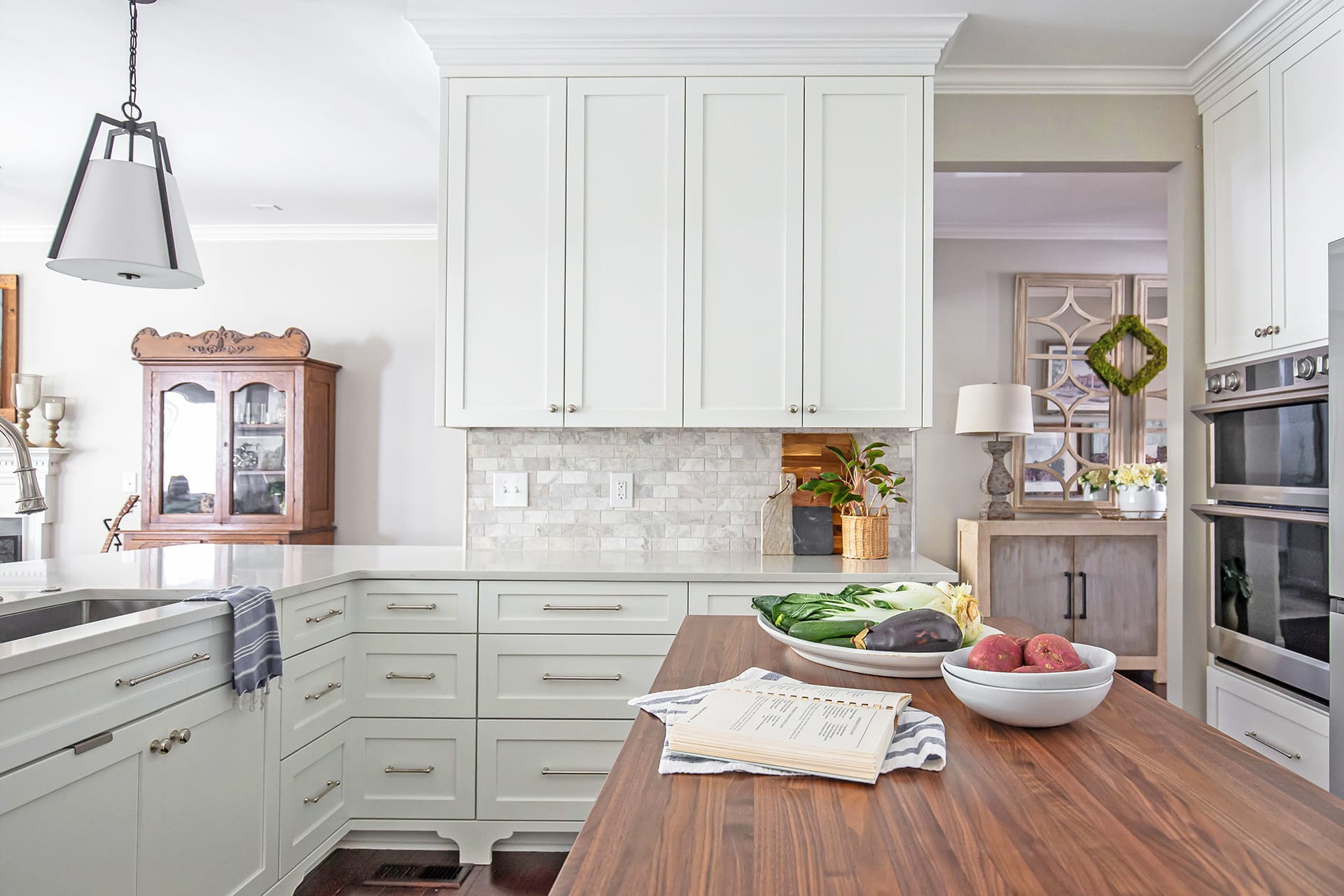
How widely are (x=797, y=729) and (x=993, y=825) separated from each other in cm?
23

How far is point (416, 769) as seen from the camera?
2488 mm

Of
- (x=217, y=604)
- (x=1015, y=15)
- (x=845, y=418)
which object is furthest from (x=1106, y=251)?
(x=217, y=604)

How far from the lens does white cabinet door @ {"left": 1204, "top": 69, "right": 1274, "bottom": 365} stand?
2537mm

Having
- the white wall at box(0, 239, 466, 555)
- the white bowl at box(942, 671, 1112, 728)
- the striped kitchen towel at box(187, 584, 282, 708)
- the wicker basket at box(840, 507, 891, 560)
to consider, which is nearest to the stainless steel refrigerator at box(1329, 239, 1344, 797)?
the wicker basket at box(840, 507, 891, 560)

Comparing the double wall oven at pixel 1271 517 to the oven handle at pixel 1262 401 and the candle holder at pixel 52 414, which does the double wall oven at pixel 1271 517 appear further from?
the candle holder at pixel 52 414

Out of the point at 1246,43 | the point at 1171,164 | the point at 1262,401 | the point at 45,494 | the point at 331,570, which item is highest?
the point at 1246,43

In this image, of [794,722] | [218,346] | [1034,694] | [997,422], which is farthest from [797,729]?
[218,346]

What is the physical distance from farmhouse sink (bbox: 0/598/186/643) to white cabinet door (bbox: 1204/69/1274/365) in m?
3.23

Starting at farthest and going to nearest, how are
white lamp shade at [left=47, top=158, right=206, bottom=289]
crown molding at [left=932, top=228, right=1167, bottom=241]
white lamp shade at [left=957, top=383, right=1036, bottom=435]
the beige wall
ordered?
1. crown molding at [left=932, top=228, right=1167, bottom=241]
2. white lamp shade at [left=957, top=383, right=1036, bottom=435]
3. the beige wall
4. white lamp shade at [left=47, top=158, right=206, bottom=289]

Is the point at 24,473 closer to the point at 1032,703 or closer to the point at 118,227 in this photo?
the point at 118,227

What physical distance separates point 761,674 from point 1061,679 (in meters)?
0.40

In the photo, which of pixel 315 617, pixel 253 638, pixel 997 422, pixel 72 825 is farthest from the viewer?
pixel 997 422

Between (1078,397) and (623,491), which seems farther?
(1078,397)

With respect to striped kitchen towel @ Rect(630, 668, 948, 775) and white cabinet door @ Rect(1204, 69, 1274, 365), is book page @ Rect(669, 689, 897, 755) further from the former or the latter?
white cabinet door @ Rect(1204, 69, 1274, 365)
